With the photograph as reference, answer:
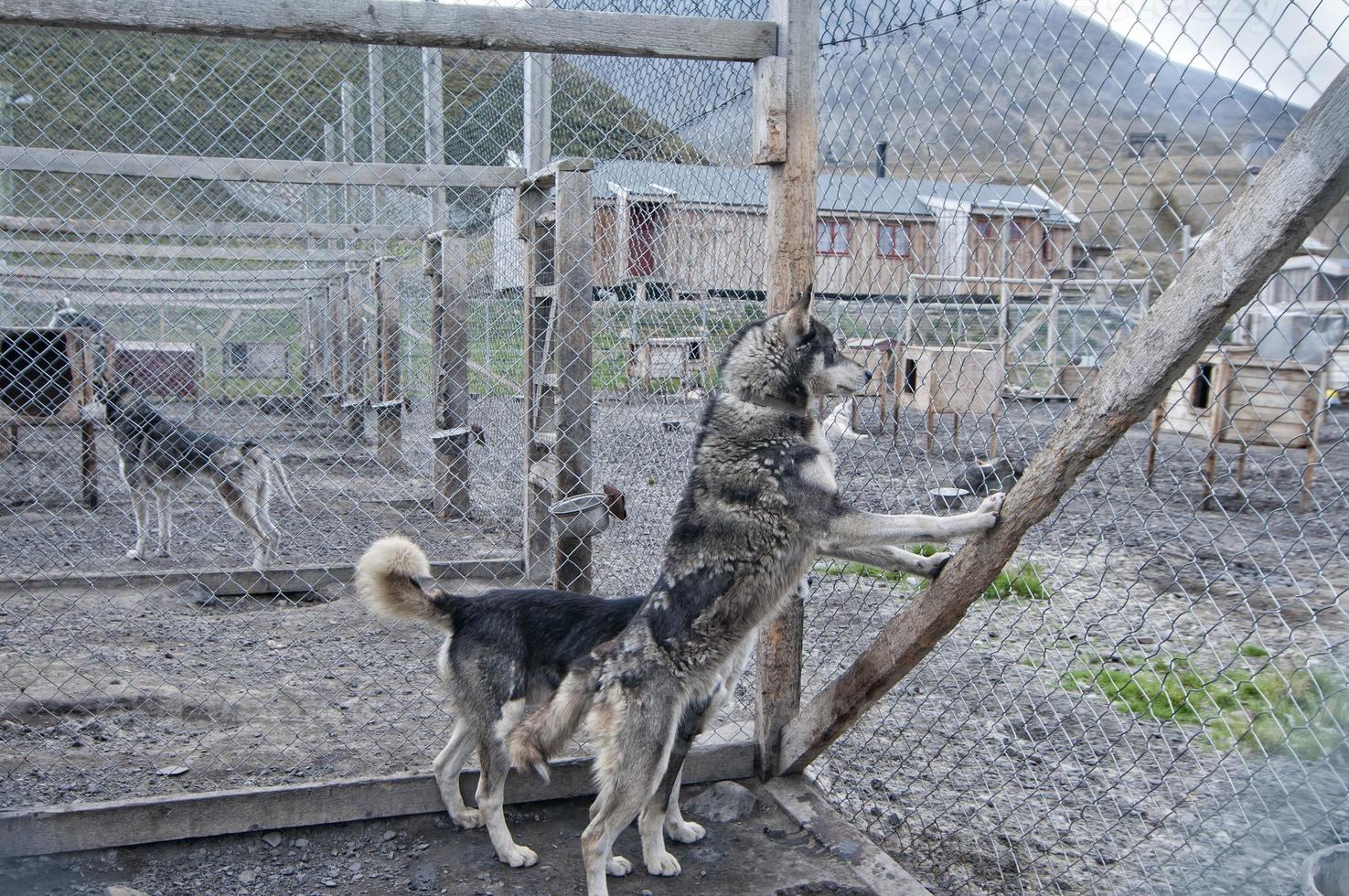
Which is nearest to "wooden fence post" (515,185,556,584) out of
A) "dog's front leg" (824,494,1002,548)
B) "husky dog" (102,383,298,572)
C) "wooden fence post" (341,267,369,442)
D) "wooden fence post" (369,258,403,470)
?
"dog's front leg" (824,494,1002,548)

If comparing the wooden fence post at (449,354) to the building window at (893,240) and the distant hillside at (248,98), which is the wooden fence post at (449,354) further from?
the building window at (893,240)

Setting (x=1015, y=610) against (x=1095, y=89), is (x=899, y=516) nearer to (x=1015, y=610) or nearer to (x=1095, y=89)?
(x=1095, y=89)

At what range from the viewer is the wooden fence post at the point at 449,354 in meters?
7.79

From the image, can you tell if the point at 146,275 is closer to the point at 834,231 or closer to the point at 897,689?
the point at 834,231

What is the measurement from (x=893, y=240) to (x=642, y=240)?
1.95 metres

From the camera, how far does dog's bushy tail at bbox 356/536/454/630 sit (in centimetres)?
329

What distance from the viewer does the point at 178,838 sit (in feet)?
10.8

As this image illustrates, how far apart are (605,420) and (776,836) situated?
3.51 metres

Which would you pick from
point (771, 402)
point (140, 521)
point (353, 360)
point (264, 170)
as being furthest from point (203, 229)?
point (771, 402)

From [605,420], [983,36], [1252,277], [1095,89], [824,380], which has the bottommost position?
[605,420]

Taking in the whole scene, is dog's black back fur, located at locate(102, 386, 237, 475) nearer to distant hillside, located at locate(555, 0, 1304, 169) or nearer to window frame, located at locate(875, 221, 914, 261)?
distant hillside, located at locate(555, 0, 1304, 169)

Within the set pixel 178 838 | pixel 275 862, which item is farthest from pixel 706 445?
pixel 178 838

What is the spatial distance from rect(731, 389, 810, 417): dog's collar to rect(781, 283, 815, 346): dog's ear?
199mm

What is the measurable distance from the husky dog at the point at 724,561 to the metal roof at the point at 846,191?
1.80 ft
